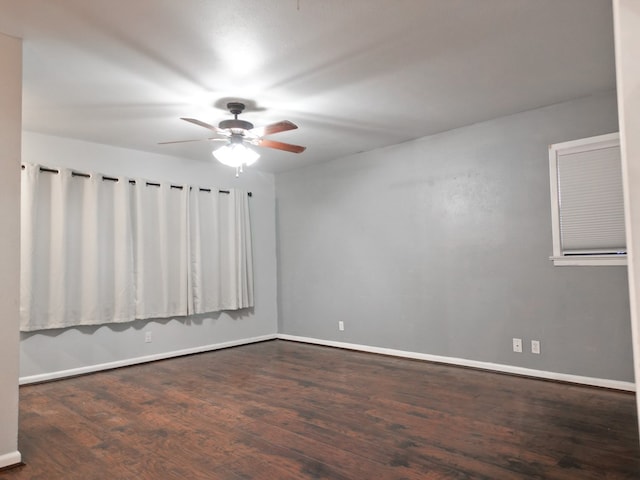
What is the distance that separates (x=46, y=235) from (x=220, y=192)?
2.23 m

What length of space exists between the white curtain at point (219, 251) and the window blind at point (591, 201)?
4.05 m

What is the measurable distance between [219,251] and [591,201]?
4.43 m

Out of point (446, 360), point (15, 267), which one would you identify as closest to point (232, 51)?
point (15, 267)

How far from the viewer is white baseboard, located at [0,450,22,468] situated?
2.43m

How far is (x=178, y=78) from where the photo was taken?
128 inches

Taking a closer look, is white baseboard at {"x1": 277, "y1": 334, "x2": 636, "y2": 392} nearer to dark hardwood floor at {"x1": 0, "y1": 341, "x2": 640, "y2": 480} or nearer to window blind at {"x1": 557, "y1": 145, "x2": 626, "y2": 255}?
dark hardwood floor at {"x1": 0, "y1": 341, "x2": 640, "y2": 480}

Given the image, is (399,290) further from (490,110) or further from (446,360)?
(490,110)

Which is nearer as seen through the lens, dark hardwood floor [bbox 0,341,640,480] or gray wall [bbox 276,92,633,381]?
dark hardwood floor [bbox 0,341,640,480]

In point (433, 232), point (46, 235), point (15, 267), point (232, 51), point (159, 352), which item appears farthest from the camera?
point (159, 352)

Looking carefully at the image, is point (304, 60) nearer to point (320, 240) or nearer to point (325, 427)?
point (325, 427)

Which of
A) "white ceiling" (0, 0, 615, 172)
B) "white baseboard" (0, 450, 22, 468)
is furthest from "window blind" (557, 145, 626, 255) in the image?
"white baseboard" (0, 450, 22, 468)

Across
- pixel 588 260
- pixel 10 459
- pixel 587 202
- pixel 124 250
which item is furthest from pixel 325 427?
pixel 124 250

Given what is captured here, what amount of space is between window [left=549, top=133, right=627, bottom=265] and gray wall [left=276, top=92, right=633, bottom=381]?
0.09 metres

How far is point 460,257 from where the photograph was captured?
4609mm
